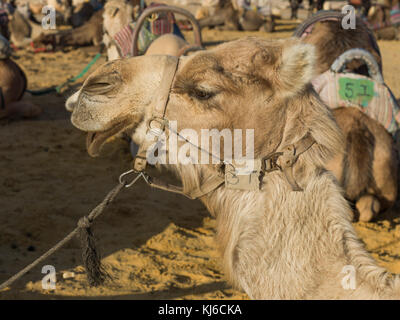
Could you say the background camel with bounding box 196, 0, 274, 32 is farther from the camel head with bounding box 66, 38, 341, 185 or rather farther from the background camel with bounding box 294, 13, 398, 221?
the camel head with bounding box 66, 38, 341, 185

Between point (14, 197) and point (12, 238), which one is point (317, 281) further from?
point (14, 197)

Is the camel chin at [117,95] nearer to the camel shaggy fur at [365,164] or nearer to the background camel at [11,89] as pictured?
the camel shaggy fur at [365,164]

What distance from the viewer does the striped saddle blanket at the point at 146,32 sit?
5.94 metres

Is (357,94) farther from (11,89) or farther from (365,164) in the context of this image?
(11,89)

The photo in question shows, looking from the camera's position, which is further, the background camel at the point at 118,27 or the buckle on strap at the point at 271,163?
the background camel at the point at 118,27

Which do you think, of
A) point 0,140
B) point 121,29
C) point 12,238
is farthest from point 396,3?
point 12,238

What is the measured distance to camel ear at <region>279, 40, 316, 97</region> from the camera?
1866mm

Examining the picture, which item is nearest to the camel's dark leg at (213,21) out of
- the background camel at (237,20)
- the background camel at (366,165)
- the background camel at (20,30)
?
the background camel at (237,20)

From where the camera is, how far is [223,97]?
193 centimetres

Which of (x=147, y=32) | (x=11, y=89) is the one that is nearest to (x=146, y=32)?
Result: (x=147, y=32)

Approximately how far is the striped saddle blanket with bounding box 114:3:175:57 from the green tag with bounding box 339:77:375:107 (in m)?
2.37

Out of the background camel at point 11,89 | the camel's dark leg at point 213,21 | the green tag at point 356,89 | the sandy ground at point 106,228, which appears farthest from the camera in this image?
the camel's dark leg at point 213,21

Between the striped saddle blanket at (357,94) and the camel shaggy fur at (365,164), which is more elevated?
the striped saddle blanket at (357,94)

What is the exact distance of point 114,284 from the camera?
3447mm
